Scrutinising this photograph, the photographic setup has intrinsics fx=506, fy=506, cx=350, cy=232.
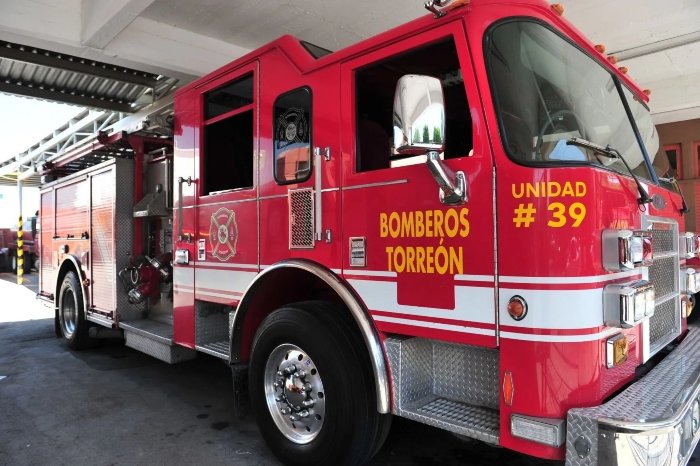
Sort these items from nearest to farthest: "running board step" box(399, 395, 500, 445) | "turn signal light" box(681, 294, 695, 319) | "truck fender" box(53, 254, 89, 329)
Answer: "running board step" box(399, 395, 500, 445) → "turn signal light" box(681, 294, 695, 319) → "truck fender" box(53, 254, 89, 329)

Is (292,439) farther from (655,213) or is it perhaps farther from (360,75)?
(655,213)

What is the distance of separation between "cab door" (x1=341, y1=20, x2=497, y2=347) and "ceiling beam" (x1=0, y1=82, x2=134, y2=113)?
27.3 ft

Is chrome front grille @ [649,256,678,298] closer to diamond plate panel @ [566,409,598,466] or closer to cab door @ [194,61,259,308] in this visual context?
diamond plate panel @ [566,409,598,466]

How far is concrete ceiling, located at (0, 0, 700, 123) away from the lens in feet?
19.7

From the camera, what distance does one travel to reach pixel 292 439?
10.1 feet

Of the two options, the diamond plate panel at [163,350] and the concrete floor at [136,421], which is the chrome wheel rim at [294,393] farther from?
the diamond plate panel at [163,350]

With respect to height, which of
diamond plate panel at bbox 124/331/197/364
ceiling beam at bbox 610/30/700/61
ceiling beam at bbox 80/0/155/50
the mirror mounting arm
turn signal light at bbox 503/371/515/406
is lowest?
diamond plate panel at bbox 124/331/197/364

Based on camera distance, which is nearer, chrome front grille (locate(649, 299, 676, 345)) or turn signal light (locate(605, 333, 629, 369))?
turn signal light (locate(605, 333, 629, 369))

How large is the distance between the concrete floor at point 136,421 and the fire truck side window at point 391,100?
79.0 inches

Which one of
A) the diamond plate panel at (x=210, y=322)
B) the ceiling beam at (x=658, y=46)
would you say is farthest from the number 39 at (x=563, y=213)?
the ceiling beam at (x=658, y=46)

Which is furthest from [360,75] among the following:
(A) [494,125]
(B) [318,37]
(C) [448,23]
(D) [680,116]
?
(D) [680,116]

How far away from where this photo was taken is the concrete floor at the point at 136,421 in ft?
11.2

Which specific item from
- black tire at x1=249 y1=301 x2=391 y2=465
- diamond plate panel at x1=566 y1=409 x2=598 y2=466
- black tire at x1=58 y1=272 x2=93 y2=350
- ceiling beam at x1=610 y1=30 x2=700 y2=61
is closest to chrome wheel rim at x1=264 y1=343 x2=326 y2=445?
black tire at x1=249 y1=301 x2=391 y2=465

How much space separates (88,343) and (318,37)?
5.10 m
